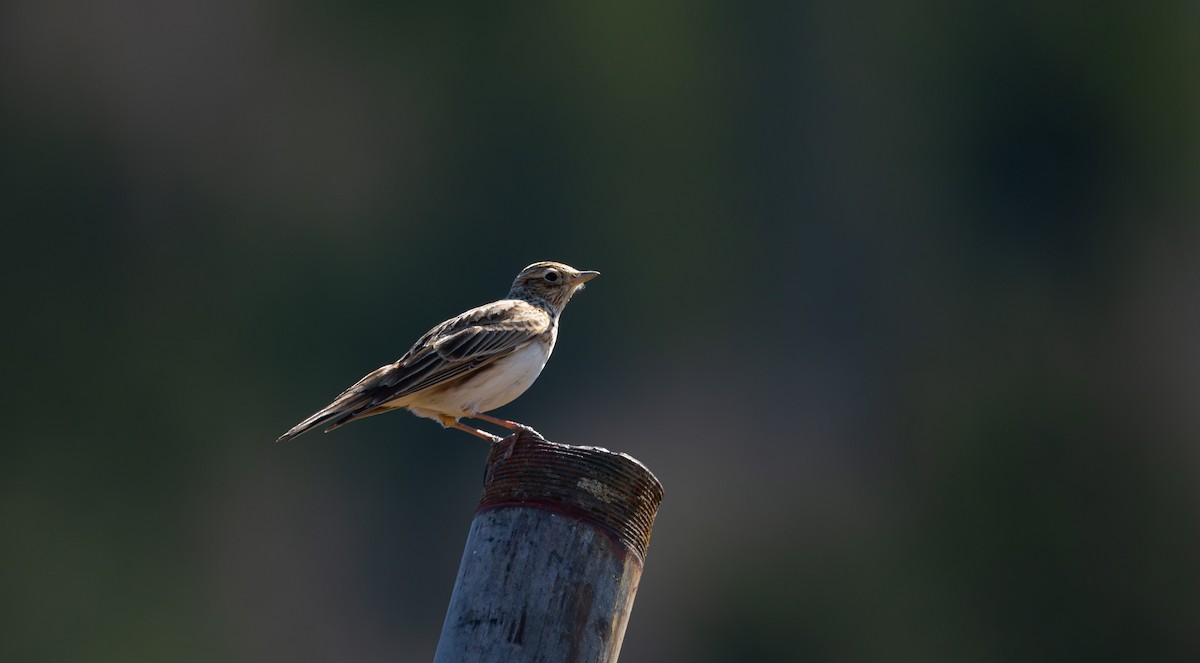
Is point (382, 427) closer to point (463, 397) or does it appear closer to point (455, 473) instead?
point (455, 473)

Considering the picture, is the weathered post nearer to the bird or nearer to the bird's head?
the bird

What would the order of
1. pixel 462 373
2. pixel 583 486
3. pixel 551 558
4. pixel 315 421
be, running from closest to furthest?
pixel 551 558 → pixel 583 486 → pixel 315 421 → pixel 462 373

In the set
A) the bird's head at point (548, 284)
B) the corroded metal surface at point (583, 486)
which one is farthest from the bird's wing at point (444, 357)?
the corroded metal surface at point (583, 486)

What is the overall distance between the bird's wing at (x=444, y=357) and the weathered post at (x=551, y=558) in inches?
113

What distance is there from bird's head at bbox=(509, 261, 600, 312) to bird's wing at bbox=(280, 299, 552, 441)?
0.84 m

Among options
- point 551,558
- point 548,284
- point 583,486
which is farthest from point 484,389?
point 551,558

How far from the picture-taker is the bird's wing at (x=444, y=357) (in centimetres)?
849

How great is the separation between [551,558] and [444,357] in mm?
3939

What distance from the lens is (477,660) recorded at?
4934 mm

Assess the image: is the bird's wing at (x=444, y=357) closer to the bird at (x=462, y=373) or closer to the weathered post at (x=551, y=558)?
the bird at (x=462, y=373)

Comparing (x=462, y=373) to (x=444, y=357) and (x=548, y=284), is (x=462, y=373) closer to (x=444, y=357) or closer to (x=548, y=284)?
(x=444, y=357)

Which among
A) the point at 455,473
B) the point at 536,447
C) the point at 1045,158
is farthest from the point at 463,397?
the point at 1045,158

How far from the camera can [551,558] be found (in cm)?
509

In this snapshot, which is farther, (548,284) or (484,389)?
(548,284)
